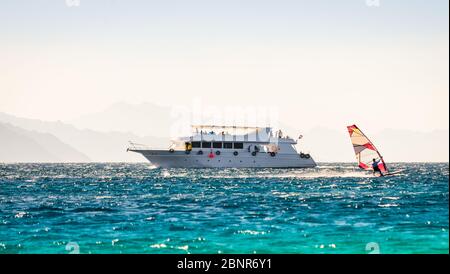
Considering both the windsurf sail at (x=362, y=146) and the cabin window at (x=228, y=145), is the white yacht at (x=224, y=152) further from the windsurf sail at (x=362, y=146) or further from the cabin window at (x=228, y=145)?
the windsurf sail at (x=362, y=146)

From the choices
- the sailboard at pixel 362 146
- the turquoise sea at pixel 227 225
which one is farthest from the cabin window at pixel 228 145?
the turquoise sea at pixel 227 225

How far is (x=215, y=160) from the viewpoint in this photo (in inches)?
5502

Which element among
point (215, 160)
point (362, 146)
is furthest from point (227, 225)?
point (215, 160)

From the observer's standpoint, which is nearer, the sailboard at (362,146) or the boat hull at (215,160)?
the sailboard at (362,146)

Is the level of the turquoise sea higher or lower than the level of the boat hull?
lower

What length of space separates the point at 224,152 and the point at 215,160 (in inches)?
111

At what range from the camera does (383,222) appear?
31.5 meters

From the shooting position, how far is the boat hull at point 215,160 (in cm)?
13812

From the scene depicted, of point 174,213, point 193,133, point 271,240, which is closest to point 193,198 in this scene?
point 174,213

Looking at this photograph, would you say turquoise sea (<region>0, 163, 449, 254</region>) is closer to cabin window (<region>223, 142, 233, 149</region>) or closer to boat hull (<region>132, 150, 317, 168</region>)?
boat hull (<region>132, 150, 317, 168</region>)

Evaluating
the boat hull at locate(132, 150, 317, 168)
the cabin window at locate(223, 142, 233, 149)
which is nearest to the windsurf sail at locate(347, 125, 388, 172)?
the boat hull at locate(132, 150, 317, 168)

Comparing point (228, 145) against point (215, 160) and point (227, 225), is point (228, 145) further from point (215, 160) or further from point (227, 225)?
point (227, 225)

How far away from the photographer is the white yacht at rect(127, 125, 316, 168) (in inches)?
5472
